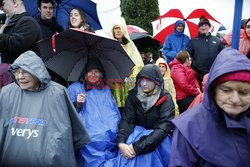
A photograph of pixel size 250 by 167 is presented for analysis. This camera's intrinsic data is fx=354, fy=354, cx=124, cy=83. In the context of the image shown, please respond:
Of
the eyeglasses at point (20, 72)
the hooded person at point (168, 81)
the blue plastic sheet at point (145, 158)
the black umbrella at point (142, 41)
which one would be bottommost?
the blue plastic sheet at point (145, 158)

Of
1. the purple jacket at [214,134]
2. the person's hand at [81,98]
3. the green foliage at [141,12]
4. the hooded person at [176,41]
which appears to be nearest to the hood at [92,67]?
the person's hand at [81,98]

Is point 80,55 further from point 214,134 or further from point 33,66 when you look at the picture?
point 214,134

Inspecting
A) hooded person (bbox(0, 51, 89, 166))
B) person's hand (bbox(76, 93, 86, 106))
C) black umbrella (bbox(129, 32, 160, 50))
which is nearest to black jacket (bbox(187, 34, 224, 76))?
black umbrella (bbox(129, 32, 160, 50))

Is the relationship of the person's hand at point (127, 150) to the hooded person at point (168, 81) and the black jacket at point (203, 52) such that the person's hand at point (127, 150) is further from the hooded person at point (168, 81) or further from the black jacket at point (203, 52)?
the black jacket at point (203, 52)

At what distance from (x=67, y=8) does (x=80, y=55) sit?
1.15 m

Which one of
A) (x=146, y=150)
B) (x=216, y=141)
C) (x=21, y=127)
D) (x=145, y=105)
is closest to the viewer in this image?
(x=216, y=141)

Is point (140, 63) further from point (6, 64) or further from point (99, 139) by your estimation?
point (6, 64)

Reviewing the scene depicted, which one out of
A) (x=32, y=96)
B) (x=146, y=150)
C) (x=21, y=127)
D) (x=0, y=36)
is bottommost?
(x=146, y=150)

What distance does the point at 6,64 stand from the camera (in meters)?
3.76

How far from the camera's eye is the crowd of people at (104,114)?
204 centimetres

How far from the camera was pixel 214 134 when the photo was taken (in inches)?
81.1

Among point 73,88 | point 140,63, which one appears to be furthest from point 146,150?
point 140,63

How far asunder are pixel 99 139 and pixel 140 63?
58.3 inches

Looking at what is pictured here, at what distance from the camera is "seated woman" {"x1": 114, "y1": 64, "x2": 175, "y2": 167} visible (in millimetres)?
3641
